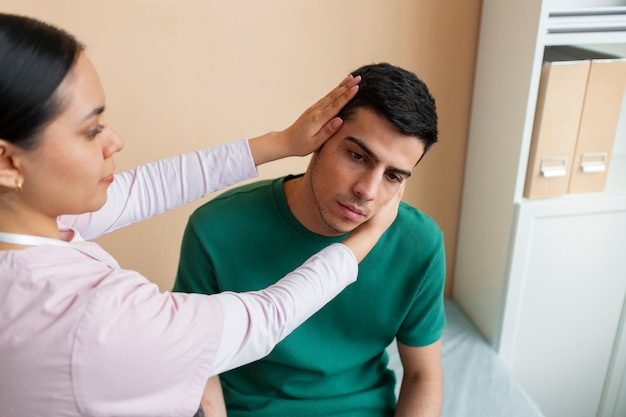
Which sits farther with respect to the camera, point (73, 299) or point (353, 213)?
point (353, 213)

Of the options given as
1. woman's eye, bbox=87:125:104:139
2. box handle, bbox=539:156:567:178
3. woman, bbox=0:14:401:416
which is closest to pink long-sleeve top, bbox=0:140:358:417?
woman, bbox=0:14:401:416

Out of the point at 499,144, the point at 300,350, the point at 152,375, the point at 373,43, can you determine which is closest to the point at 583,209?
the point at 499,144

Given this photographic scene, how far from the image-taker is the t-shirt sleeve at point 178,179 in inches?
42.1

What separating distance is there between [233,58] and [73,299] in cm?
106

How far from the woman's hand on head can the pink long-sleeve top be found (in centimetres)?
36

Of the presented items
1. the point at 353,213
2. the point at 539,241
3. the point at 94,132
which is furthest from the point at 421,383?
the point at 94,132

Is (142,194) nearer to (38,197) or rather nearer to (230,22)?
(38,197)

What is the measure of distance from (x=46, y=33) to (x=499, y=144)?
127 centimetres

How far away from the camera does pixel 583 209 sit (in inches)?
61.6

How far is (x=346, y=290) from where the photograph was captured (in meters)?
1.17

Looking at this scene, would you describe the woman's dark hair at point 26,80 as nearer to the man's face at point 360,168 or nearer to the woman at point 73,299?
the woman at point 73,299

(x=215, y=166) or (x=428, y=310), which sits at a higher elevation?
(x=215, y=166)

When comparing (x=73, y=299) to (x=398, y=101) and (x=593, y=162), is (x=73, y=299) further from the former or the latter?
(x=593, y=162)

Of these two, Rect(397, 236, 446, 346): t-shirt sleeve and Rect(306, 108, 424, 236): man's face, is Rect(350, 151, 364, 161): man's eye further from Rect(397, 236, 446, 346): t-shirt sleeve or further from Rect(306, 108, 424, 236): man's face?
Rect(397, 236, 446, 346): t-shirt sleeve
